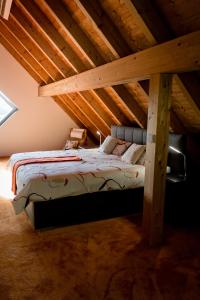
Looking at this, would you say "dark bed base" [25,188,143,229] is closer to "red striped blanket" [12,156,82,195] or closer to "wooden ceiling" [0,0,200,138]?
"red striped blanket" [12,156,82,195]

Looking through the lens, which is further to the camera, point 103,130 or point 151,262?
point 103,130

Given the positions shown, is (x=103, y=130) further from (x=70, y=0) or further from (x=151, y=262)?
(x=151, y=262)

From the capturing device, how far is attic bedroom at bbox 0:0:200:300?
207 cm

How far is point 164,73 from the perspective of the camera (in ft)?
7.50

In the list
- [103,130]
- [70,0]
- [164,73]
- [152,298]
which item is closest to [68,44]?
[70,0]

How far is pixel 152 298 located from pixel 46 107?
5.60 m

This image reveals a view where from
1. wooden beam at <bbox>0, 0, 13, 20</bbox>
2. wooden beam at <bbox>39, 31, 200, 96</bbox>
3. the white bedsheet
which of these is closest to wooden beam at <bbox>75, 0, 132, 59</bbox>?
wooden beam at <bbox>39, 31, 200, 96</bbox>

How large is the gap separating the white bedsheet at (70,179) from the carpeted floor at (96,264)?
411 millimetres

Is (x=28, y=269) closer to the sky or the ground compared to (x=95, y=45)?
closer to the ground

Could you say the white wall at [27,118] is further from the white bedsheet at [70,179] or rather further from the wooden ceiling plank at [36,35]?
the white bedsheet at [70,179]

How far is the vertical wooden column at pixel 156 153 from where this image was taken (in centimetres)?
238

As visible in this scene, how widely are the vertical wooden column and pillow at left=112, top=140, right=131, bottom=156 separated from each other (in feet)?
5.82

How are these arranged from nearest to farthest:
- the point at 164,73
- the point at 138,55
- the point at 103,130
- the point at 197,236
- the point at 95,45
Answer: the point at 164,73
the point at 138,55
the point at 197,236
the point at 95,45
the point at 103,130

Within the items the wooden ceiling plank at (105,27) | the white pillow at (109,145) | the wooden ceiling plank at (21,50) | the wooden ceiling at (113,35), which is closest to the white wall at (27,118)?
the wooden ceiling plank at (21,50)
